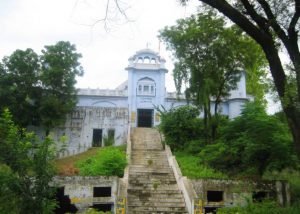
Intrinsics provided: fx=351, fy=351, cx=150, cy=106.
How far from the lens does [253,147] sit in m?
14.4

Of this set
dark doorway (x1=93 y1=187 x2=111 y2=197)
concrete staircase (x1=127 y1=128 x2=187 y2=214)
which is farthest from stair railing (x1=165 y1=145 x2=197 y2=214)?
dark doorway (x1=93 y1=187 x2=111 y2=197)

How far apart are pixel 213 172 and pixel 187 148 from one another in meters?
4.19

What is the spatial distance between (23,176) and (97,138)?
17732 millimetres

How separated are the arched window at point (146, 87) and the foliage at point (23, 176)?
19941mm

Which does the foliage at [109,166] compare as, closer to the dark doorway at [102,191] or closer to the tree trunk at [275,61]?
the dark doorway at [102,191]

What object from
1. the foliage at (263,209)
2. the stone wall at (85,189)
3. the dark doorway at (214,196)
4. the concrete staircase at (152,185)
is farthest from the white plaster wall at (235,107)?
the stone wall at (85,189)

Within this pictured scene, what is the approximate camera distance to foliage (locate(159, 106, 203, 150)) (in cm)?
2048

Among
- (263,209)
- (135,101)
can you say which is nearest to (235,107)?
(135,101)

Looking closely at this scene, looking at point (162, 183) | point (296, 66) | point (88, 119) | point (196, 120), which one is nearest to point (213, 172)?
point (162, 183)

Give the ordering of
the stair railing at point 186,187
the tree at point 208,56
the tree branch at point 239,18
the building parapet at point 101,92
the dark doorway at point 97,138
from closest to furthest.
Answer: the tree branch at point 239,18 < the stair railing at point 186,187 < the tree at point 208,56 < the dark doorway at point 97,138 < the building parapet at point 101,92

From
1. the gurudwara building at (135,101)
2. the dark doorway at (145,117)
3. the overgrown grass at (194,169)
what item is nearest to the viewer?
the overgrown grass at (194,169)

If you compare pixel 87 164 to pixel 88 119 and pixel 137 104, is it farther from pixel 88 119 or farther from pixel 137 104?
pixel 137 104

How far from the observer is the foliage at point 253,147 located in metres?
14.5

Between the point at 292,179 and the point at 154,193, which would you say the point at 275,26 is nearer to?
the point at 154,193
